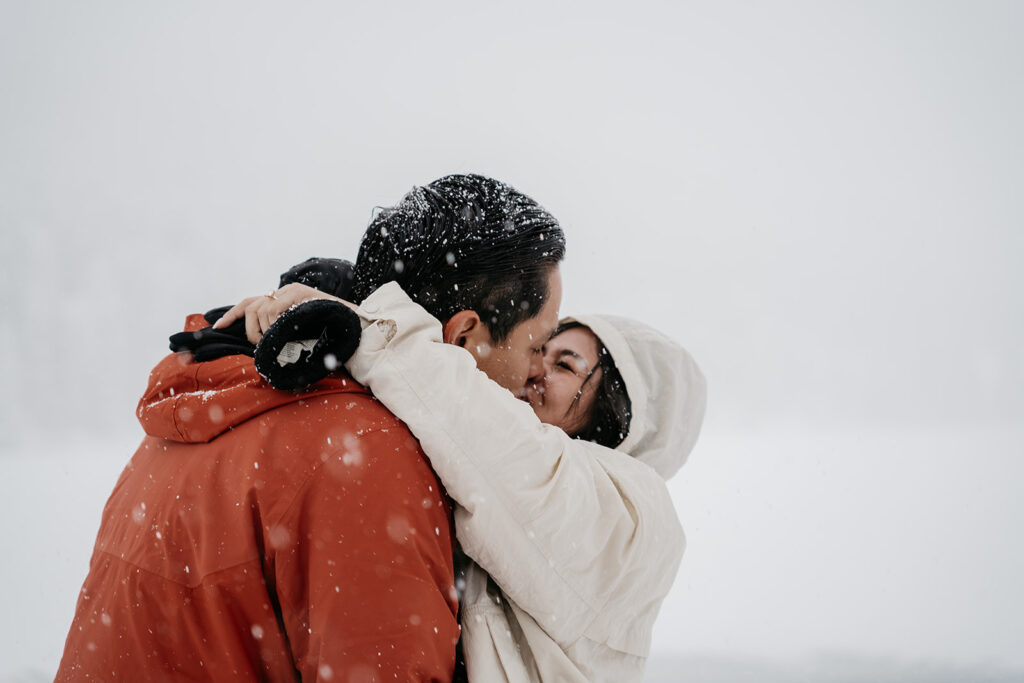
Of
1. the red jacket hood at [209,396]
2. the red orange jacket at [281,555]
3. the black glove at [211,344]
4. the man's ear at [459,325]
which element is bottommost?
the red orange jacket at [281,555]

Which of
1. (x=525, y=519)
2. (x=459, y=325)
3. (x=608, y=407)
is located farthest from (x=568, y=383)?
(x=525, y=519)

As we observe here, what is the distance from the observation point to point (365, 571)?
114cm

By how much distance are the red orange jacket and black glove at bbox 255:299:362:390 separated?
7cm

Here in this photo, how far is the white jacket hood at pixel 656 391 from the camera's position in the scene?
93.2 inches

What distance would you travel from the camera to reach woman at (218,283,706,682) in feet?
4.21

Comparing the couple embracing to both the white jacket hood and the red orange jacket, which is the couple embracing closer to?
the red orange jacket

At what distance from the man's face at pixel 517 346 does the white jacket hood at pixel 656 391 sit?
727mm

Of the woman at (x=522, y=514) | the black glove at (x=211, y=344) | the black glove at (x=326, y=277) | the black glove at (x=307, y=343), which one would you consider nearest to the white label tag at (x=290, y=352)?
the black glove at (x=307, y=343)

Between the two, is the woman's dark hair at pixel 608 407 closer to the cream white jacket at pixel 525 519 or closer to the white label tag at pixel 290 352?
the cream white jacket at pixel 525 519

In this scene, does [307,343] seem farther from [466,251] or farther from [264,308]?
[466,251]

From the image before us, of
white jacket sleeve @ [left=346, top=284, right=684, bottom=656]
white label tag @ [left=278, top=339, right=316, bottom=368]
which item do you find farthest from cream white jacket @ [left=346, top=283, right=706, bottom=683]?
white label tag @ [left=278, top=339, right=316, bottom=368]

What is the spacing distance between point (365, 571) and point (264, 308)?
60 centimetres

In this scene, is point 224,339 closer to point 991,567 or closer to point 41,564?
point 41,564

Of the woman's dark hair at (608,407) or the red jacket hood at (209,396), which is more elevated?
the red jacket hood at (209,396)
